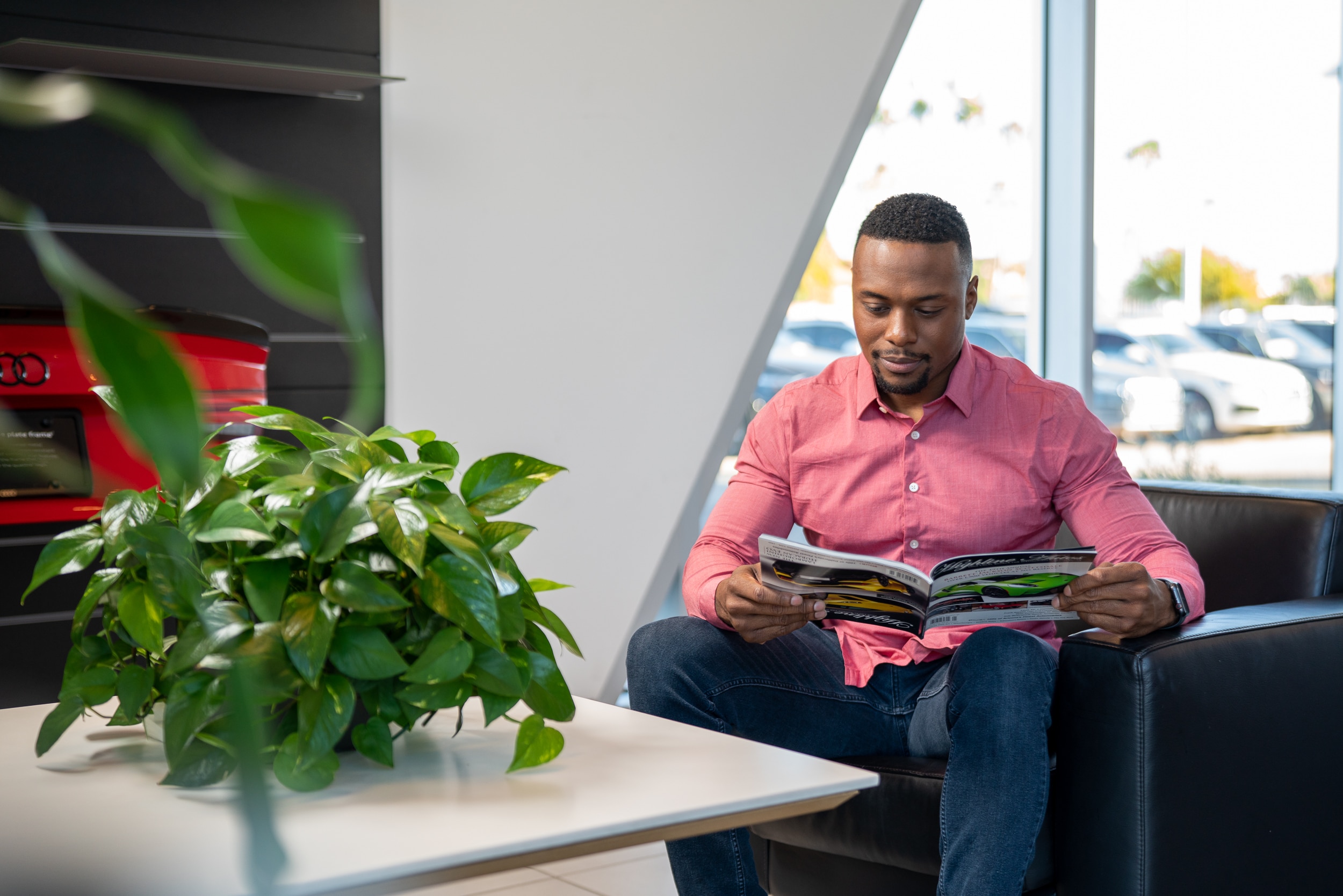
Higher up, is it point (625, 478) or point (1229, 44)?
point (1229, 44)

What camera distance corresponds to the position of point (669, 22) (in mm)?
3162

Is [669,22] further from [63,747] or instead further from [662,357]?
[63,747]

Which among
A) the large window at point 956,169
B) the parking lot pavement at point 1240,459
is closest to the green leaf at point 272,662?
the large window at point 956,169

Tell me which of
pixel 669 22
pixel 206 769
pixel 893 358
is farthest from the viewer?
pixel 669 22

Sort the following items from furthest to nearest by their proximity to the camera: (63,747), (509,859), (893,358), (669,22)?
(669,22) → (893,358) → (63,747) → (509,859)

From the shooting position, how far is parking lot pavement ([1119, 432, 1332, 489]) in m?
4.21

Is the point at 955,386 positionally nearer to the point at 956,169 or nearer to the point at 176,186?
the point at 176,186

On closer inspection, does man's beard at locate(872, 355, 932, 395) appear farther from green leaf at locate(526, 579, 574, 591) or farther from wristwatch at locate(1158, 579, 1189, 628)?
green leaf at locate(526, 579, 574, 591)

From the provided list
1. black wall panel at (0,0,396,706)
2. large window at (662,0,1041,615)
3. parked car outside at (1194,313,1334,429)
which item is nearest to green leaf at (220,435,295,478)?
black wall panel at (0,0,396,706)

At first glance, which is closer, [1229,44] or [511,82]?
[511,82]

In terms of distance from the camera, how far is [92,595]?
1211 mm

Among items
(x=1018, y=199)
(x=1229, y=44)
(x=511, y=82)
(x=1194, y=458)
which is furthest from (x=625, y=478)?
(x=1229, y=44)

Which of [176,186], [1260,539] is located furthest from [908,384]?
[176,186]

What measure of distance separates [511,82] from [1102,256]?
218cm
